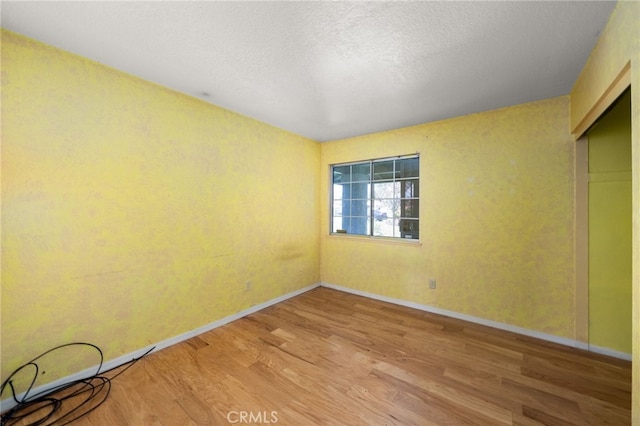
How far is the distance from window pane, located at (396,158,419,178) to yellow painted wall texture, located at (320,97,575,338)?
0.54 ft

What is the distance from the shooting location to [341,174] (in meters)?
4.35

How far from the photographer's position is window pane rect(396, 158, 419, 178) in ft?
11.4

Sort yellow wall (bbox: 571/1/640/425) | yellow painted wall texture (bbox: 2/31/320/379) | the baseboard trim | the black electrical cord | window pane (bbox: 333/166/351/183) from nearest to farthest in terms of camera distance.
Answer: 1. yellow wall (bbox: 571/1/640/425)
2. the black electrical cord
3. yellow painted wall texture (bbox: 2/31/320/379)
4. the baseboard trim
5. window pane (bbox: 333/166/351/183)

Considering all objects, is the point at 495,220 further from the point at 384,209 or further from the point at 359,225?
the point at 359,225

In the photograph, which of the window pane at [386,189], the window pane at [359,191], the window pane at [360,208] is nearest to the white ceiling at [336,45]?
the window pane at [386,189]

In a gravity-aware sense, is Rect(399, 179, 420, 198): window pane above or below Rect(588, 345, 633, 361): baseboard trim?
above

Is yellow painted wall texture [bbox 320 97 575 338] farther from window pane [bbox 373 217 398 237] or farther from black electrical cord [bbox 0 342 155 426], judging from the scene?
black electrical cord [bbox 0 342 155 426]

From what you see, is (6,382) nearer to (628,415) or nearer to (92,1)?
(92,1)

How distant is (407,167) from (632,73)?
2.36 m

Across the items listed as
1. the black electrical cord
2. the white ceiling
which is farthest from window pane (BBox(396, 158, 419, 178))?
the black electrical cord

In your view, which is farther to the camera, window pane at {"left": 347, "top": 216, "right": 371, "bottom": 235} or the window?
window pane at {"left": 347, "top": 216, "right": 371, "bottom": 235}

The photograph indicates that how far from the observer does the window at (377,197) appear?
3.54m

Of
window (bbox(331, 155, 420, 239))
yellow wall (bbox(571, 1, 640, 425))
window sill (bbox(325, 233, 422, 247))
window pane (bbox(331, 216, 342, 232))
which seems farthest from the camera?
window pane (bbox(331, 216, 342, 232))

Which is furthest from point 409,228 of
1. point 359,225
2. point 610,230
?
point 610,230
